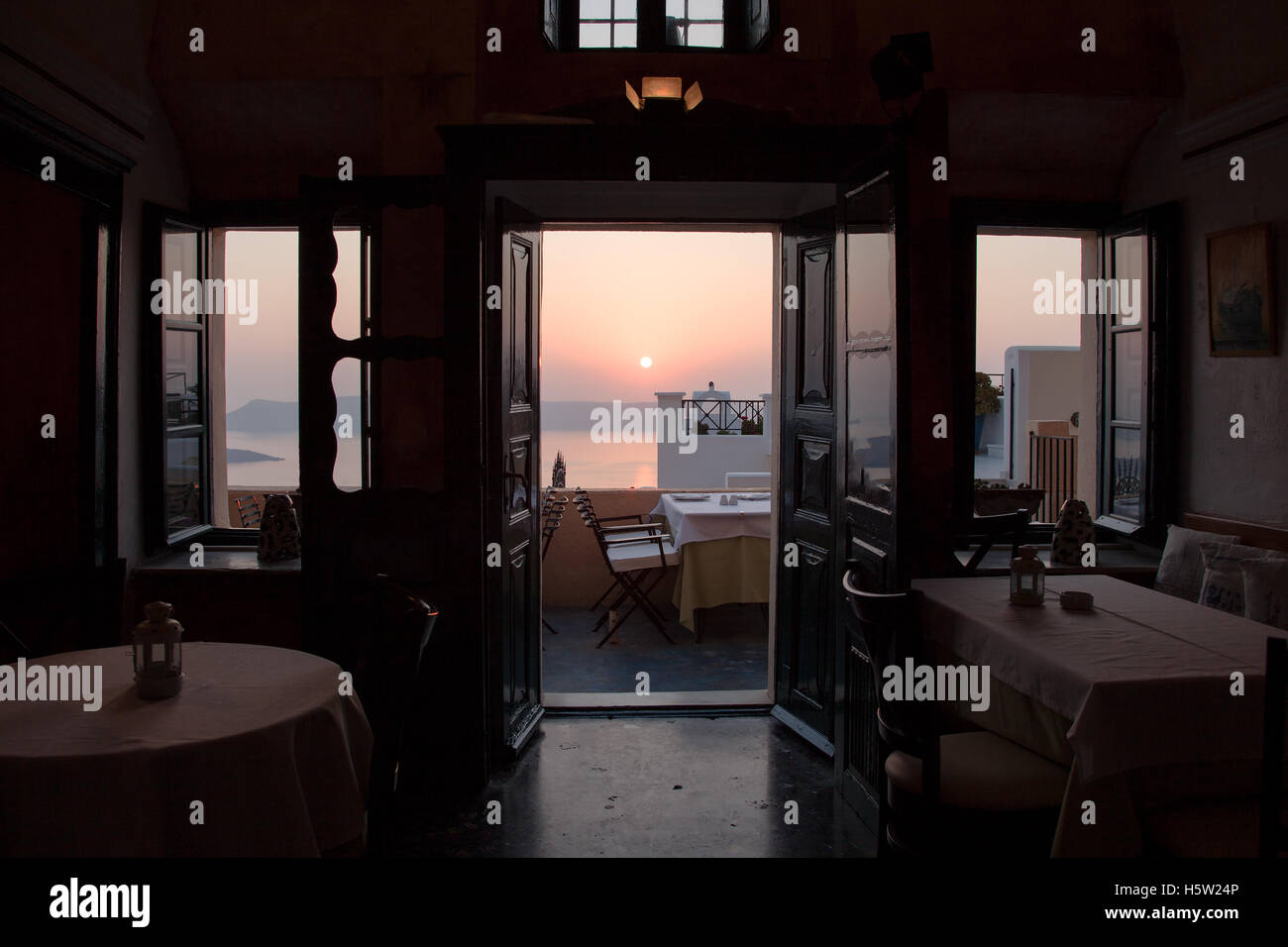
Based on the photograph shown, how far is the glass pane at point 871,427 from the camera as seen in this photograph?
3213mm

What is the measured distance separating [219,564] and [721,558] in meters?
3.20

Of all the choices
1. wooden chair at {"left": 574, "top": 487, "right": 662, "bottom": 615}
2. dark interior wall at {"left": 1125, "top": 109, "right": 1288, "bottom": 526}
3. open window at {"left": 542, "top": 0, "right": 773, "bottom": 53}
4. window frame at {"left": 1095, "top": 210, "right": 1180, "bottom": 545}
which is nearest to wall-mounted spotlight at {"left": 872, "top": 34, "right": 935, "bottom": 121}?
open window at {"left": 542, "top": 0, "right": 773, "bottom": 53}

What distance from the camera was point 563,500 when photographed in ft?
22.1

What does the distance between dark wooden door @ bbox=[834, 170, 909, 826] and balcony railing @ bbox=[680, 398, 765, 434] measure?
829cm

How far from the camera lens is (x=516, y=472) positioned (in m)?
4.21

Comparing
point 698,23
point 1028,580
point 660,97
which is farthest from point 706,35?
point 1028,580

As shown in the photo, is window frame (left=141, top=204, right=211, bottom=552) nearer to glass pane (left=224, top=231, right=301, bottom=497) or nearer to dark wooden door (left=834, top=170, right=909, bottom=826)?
glass pane (left=224, top=231, right=301, bottom=497)

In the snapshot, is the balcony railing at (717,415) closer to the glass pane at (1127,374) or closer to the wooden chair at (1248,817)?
the glass pane at (1127,374)

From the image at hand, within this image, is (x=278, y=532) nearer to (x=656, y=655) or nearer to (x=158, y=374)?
(x=158, y=374)

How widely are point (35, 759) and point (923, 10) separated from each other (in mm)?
4165

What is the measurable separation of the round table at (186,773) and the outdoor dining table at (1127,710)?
1770 millimetres

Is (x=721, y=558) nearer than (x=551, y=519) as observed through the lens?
Yes

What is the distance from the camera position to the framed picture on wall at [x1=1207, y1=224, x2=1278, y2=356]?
3785 millimetres
